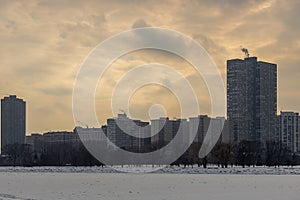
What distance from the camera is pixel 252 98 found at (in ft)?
543

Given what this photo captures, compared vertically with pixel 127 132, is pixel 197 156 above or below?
below

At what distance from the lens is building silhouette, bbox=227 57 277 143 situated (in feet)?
522

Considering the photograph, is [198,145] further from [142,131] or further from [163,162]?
[142,131]

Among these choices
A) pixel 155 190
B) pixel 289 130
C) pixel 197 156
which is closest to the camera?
pixel 155 190

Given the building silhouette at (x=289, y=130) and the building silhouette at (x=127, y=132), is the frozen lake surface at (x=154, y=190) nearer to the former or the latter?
the building silhouette at (x=127, y=132)

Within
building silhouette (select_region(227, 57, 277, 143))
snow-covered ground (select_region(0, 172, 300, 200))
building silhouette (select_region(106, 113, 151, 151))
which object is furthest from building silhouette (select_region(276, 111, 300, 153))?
snow-covered ground (select_region(0, 172, 300, 200))

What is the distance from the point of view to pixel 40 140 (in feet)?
652

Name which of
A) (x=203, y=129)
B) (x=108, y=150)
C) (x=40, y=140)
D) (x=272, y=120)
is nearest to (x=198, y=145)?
(x=203, y=129)

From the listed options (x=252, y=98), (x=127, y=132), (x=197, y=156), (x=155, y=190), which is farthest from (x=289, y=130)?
(x=155, y=190)

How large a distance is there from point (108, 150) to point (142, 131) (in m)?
13.0

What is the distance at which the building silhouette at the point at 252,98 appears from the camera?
522 ft

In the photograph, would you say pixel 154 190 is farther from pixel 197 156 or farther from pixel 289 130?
pixel 289 130

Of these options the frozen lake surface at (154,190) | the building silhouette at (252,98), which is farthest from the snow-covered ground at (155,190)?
the building silhouette at (252,98)

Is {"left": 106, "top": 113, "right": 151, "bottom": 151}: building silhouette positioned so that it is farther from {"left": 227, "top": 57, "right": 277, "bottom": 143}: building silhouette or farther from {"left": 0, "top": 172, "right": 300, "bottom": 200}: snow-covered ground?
{"left": 0, "top": 172, "right": 300, "bottom": 200}: snow-covered ground
